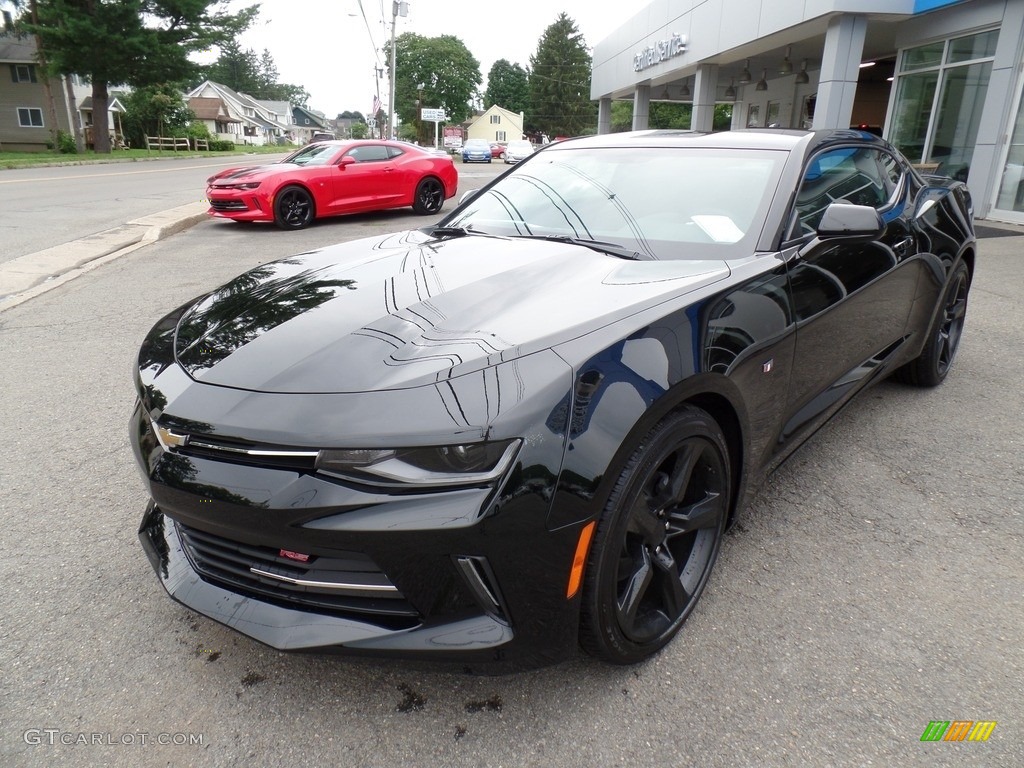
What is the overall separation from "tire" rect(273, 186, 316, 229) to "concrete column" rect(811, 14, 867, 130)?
377 inches

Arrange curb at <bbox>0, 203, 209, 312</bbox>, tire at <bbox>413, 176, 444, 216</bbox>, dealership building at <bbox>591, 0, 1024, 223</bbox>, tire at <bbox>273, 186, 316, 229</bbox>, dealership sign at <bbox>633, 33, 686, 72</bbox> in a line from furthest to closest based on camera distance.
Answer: dealership sign at <bbox>633, 33, 686, 72</bbox>
tire at <bbox>413, 176, 444, 216</bbox>
dealership building at <bbox>591, 0, 1024, 223</bbox>
tire at <bbox>273, 186, 316, 229</bbox>
curb at <bbox>0, 203, 209, 312</bbox>

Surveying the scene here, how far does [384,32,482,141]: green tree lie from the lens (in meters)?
88.8

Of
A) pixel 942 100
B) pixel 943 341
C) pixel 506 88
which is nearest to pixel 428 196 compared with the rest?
pixel 942 100

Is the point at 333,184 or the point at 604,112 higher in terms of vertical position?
the point at 604,112

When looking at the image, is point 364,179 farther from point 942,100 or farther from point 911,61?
point 911,61

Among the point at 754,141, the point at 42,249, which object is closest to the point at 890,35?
the point at 754,141

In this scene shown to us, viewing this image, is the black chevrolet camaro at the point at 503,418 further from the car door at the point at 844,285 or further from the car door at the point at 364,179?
the car door at the point at 364,179

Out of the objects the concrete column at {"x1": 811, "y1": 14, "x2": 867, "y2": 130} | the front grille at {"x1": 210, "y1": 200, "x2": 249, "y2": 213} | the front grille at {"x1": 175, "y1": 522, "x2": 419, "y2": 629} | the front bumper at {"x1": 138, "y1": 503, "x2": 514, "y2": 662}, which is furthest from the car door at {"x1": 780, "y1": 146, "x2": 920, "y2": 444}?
the concrete column at {"x1": 811, "y1": 14, "x2": 867, "y2": 130}

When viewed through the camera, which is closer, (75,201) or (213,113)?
(75,201)

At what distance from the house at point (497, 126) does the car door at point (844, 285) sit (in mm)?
98776

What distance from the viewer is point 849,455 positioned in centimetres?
331

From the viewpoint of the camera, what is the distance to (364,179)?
11734mm

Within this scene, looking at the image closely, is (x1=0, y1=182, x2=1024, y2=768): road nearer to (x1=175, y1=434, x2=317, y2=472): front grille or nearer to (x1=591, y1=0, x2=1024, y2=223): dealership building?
(x1=175, y1=434, x2=317, y2=472): front grille

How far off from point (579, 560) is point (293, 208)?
1035 centimetres
